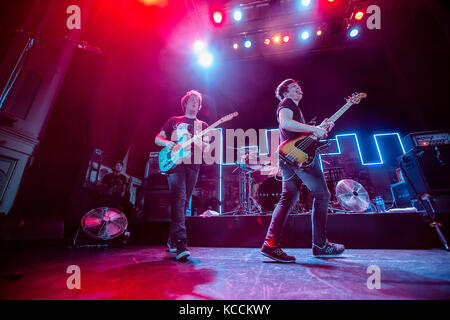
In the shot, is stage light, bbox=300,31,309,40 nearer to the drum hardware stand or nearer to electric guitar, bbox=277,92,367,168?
the drum hardware stand

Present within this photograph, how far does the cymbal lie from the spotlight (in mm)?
5204

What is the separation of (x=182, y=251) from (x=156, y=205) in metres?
3.37

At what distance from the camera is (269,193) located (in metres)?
5.85

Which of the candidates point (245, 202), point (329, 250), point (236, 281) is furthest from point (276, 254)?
point (245, 202)

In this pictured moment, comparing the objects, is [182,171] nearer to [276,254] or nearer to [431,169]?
[276,254]

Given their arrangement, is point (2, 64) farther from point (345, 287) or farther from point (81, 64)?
point (345, 287)

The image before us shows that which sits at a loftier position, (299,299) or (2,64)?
(2,64)

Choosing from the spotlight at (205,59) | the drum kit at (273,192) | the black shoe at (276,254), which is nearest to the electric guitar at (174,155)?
the black shoe at (276,254)

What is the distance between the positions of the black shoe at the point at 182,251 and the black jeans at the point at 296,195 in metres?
0.92

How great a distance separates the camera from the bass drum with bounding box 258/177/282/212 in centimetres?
570

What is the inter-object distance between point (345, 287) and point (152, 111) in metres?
7.31

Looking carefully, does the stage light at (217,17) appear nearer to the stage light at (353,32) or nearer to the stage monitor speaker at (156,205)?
the stage light at (353,32)

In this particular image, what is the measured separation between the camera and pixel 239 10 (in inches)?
212

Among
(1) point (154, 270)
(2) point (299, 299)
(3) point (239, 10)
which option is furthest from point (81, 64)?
(2) point (299, 299)
